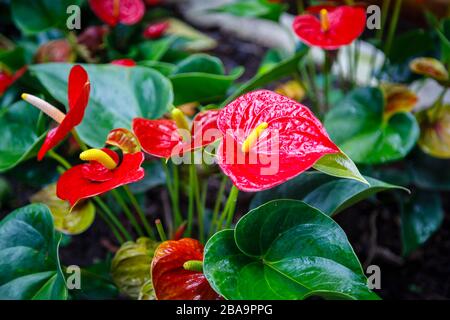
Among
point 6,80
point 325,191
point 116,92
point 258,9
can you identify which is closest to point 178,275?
point 325,191

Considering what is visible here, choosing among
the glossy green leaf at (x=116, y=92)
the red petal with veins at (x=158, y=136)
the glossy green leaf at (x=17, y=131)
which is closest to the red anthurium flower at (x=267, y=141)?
the red petal with veins at (x=158, y=136)

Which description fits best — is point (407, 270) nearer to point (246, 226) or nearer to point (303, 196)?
point (303, 196)

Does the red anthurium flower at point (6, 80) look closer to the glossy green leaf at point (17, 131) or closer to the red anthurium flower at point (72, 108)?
the glossy green leaf at point (17, 131)

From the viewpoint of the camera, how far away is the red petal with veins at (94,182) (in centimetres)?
64

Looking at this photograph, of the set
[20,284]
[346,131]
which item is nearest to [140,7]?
[346,131]

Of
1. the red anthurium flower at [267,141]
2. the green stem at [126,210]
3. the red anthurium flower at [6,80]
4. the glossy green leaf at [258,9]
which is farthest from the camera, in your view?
the glossy green leaf at [258,9]

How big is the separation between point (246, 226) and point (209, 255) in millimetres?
62

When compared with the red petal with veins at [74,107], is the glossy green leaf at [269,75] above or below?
below

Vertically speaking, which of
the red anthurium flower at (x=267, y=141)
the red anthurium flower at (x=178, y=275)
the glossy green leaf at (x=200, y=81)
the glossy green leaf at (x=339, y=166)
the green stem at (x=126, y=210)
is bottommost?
the green stem at (x=126, y=210)

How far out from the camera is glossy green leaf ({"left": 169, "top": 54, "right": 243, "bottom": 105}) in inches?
37.8

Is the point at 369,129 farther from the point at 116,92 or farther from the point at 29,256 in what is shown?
the point at 29,256

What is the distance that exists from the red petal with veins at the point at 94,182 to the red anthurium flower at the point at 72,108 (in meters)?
0.05

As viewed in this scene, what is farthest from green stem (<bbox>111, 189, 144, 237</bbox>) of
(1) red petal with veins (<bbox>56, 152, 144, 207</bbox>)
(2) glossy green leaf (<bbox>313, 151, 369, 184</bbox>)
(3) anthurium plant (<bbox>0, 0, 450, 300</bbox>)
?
(2) glossy green leaf (<bbox>313, 151, 369, 184</bbox>)

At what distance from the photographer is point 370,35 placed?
1888 millimetres
